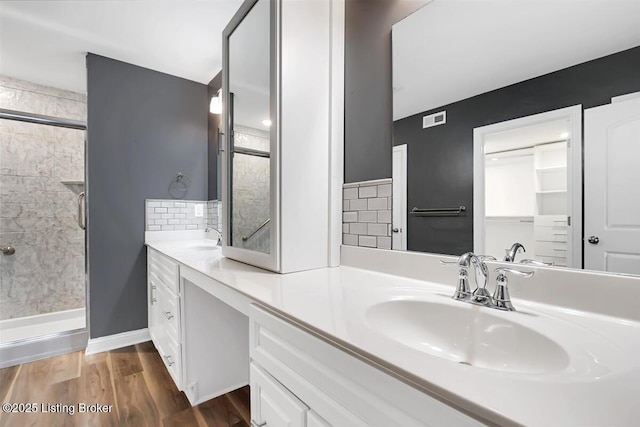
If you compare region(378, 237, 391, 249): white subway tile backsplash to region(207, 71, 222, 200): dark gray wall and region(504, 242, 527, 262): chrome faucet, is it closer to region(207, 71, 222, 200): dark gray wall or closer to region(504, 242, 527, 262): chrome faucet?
region(504, 242, 527, 262): chrome faucet

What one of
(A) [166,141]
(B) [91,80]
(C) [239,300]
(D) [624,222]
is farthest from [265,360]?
(B) [91,80]

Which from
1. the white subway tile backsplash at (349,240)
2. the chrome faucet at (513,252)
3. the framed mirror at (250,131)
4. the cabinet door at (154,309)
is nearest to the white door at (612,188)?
the chrome faucet at (513,252)

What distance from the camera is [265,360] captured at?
0.81 meters

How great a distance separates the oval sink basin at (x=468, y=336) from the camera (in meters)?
0.62

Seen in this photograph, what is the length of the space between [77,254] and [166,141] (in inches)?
65.1

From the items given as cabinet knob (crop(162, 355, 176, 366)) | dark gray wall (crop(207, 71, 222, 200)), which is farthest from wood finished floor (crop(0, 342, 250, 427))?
dark gray wall (crop(207, 71, 222, 200))

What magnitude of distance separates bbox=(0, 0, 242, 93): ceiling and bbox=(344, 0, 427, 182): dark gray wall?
914mm

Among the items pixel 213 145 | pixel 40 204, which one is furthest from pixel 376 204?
pixel 40 204

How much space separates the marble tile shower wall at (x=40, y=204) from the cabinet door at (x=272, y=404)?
10.5 feet

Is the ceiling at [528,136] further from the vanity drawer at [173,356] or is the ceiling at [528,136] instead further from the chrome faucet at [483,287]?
the vanity drawer at [173,356]

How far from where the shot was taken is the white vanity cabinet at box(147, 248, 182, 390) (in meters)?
1.58

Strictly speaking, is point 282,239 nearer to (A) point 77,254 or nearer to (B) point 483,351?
(B) point 483,351

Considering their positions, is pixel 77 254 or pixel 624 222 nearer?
pixel 624 222

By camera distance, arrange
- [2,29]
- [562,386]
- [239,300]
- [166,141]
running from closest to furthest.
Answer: [562,386], [239,300], [2,29], [166,141]
